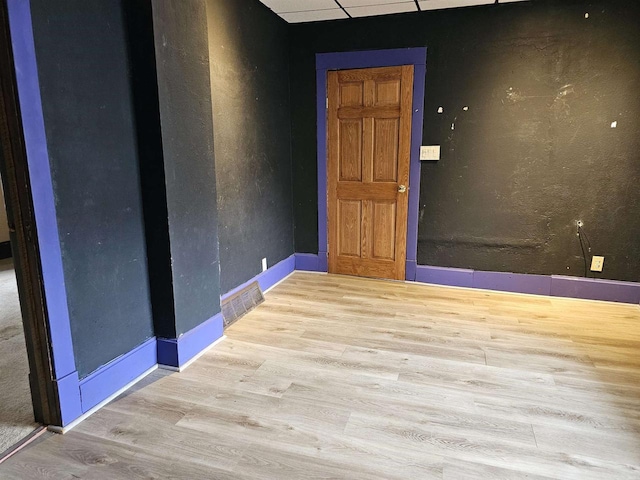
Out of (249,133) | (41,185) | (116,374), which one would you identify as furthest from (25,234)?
(249,133)

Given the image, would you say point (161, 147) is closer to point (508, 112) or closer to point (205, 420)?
point (205, 420)

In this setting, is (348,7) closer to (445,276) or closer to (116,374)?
(445,276)

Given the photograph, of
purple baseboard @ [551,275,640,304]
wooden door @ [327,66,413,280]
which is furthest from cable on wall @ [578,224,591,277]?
wooden door @ [327,66,413,280]

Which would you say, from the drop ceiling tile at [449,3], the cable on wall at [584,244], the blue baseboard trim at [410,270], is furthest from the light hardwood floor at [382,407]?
the drop ceiling tile at [449,3]

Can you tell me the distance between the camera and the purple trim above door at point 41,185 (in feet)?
5.25

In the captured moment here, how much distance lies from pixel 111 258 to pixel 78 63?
92 centimetres

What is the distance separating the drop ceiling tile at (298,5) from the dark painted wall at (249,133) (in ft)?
0.27

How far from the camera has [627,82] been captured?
3.21 metres

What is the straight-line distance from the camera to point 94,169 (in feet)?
Answer: 6.42

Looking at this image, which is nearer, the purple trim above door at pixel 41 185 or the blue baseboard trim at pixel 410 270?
the purple trim above door at pixel 41 185

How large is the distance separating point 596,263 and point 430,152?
1681 mm

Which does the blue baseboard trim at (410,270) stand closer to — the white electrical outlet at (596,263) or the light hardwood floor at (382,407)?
the light hardwood floor at (382,407)

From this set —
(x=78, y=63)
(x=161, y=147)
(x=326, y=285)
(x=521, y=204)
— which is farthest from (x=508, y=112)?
(x=78, y=63)

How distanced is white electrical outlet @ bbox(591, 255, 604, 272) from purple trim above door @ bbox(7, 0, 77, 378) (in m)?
3.81
